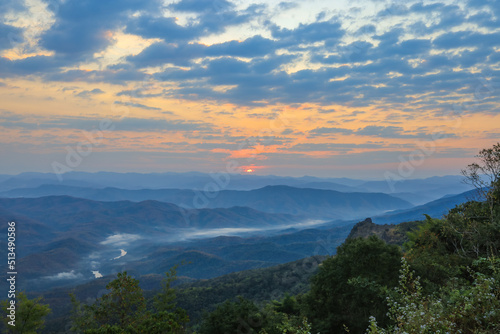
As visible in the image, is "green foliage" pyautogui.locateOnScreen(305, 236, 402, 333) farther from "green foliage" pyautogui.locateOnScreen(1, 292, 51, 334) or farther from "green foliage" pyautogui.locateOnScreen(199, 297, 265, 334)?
"green foliage" pyautogui.locateOnScreen(1, 292, 51, 334)

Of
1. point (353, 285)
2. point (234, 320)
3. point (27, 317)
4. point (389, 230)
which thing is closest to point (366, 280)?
point (353, 285)

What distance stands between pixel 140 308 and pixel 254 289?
224ft

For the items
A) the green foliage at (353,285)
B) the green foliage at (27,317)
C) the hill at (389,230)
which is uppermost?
the green foliage at (353,285)

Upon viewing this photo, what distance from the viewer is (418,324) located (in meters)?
9.02

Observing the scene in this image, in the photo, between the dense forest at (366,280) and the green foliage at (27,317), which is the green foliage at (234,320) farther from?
the green foliage at (27,317)

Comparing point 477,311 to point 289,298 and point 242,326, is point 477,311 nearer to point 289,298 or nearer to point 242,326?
point 242,326

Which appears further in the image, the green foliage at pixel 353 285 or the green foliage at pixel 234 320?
the green foliage at pixel 234 320

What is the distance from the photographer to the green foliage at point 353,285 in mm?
18766

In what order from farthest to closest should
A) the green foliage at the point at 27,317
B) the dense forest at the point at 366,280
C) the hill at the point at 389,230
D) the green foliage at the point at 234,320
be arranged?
1. the hill at the point at 389,230
2. the green foliage at the point at 27,317
3. the green foliage at the point at 234,320
4. the dense forest at the point at 366,280

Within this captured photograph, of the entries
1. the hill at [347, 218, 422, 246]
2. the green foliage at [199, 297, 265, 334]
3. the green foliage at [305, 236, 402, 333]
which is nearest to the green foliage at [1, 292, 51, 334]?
the green foliage at [199, 297, 265, 334]

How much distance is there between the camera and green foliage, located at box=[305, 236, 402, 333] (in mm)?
18766

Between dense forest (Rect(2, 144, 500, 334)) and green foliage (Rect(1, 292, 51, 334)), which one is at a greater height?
dense forest (Rect(2, 144, 500, 334))

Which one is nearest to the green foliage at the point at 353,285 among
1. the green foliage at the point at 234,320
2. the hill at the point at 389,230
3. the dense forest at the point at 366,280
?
the dense forest at the point at 366,280

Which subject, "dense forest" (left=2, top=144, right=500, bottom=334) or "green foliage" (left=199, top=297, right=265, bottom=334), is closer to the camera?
"dense forest" (left=2, top=144, right=500, bottom=334)
